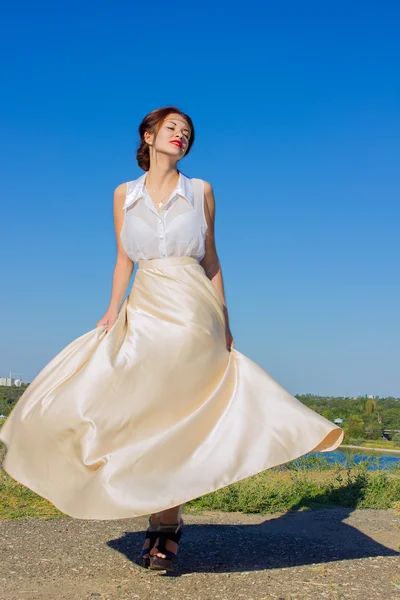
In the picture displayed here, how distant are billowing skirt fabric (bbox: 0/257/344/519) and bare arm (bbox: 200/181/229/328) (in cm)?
30

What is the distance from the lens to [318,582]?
381 centimetres

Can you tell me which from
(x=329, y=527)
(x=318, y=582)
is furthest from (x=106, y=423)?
(x=329, y=527)

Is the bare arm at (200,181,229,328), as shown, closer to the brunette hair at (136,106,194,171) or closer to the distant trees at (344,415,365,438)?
the brunette hair at (136,106,194,171)

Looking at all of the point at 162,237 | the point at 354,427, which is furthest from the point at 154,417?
the point at 354,427

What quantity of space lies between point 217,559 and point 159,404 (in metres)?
1.40

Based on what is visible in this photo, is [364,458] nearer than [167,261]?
No

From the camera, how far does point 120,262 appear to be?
4.47 m

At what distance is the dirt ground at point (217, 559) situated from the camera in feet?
12.0

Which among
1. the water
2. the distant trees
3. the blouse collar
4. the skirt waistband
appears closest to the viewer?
the skirt waistband

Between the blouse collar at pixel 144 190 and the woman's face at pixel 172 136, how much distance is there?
0.18 m

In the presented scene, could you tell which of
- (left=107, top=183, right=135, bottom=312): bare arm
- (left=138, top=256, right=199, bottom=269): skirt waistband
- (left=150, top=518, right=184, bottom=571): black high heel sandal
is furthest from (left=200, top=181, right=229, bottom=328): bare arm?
(left=150, top=518, right=184, bottom=571): black high heel sandal

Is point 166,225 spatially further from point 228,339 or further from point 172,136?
point 228,339

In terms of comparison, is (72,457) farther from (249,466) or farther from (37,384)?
(249,466)

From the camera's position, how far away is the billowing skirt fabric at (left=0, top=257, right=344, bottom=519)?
137 inches
